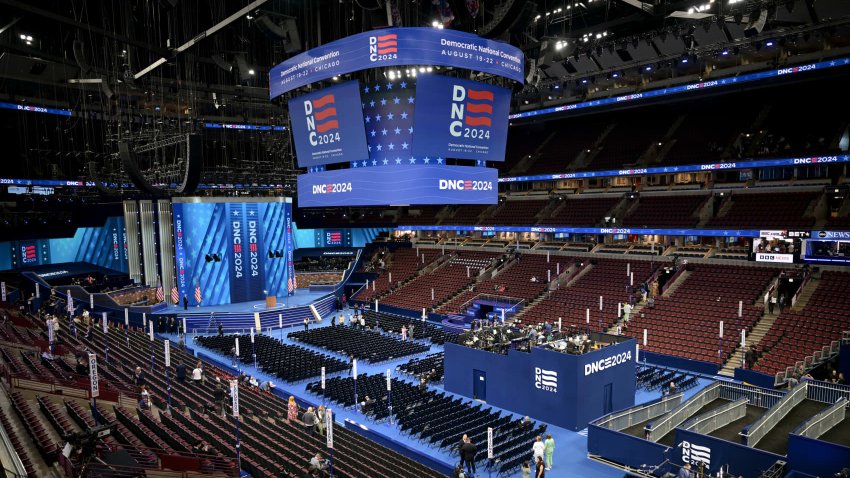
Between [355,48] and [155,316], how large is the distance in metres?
26.2

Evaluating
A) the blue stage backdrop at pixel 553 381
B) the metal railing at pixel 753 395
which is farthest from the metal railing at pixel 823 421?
the blue stage backdrop at pixel 553 381

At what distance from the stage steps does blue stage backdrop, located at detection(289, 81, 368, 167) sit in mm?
17984

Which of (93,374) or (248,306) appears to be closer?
(93,374)

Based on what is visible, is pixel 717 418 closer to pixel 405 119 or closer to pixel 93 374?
pixel 405 119

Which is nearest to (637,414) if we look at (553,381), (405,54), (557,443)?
(557,443)

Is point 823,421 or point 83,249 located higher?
point 83,249

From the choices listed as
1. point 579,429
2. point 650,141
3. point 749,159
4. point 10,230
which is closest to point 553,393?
point 579,429

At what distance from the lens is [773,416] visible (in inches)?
586

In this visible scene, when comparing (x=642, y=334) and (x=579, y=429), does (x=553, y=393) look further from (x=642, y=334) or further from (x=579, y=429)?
(x=642, y=334)

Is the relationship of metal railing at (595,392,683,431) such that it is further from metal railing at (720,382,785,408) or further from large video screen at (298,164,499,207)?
large video screen at (298,164,499,207)

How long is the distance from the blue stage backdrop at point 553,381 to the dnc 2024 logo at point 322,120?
10.1 metres

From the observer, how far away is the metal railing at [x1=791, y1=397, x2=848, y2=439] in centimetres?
1281

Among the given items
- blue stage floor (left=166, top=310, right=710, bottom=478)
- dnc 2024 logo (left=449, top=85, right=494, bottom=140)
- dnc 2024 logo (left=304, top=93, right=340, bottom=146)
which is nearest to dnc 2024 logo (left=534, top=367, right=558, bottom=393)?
blue stage floor (left=166, top=310, right=710, bottom=478)

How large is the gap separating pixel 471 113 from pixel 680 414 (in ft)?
35.5
